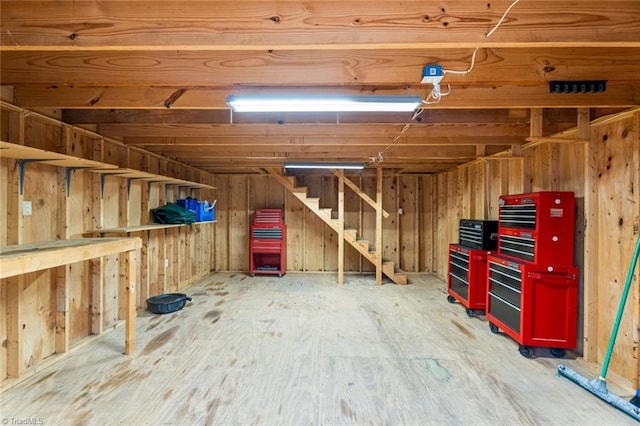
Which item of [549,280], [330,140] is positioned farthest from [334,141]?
[549,280]

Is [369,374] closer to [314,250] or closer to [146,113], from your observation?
[146,113]

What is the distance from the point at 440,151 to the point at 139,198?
164 inches

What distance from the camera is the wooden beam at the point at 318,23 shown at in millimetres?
1414

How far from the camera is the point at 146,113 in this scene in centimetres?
280

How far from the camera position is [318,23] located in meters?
1.44

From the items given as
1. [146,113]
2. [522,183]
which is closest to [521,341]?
[522,183]

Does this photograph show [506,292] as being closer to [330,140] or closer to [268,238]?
[330,140]

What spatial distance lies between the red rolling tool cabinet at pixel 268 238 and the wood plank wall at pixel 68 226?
1.73 meters

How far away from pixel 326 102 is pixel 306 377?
2073mm

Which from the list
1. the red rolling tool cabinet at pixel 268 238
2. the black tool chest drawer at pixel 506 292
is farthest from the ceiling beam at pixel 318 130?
the red rolling tool cabinet at pixel 268 238

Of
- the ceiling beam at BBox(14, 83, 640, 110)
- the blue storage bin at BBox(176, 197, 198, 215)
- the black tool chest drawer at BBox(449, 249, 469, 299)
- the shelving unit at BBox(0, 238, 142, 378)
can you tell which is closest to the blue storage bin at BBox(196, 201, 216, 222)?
the blue storage bin at BBox(176, 197, 198, 215)

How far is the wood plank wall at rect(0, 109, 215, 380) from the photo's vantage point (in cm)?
232

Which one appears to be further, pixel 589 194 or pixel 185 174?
pixel 185 174

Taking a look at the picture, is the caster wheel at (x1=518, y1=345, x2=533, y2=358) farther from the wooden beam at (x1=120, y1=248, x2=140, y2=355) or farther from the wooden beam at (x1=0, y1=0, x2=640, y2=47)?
the wooden beam at (x1=120, y1=248, x2=140, y2=355)
